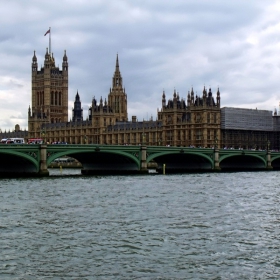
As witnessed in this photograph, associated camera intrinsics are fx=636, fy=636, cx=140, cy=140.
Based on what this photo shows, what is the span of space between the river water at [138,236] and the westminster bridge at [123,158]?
911 inches

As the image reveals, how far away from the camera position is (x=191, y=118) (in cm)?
14238

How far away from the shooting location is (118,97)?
19000cm

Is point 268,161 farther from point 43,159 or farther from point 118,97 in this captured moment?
point 118,97

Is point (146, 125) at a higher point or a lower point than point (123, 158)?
higher

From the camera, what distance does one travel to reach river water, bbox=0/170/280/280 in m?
23.3

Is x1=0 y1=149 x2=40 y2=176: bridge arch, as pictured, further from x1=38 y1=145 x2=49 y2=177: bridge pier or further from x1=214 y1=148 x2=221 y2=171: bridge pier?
x1=214 y1=148 x2=221 y2=171: bridge pier

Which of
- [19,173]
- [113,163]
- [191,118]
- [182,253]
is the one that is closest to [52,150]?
[19,173]

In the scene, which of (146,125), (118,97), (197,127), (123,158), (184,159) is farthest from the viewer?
(118,97)

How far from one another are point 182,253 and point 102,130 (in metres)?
144

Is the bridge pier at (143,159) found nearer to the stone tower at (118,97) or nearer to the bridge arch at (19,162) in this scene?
the bridge arch at (19,162)

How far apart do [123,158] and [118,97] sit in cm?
10741

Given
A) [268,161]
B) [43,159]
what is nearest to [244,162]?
[268,161]

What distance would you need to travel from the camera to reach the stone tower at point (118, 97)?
189375mm

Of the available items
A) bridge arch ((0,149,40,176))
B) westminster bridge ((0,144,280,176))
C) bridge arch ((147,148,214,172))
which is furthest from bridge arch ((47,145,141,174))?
bridge arch ((147,148,214,172))
